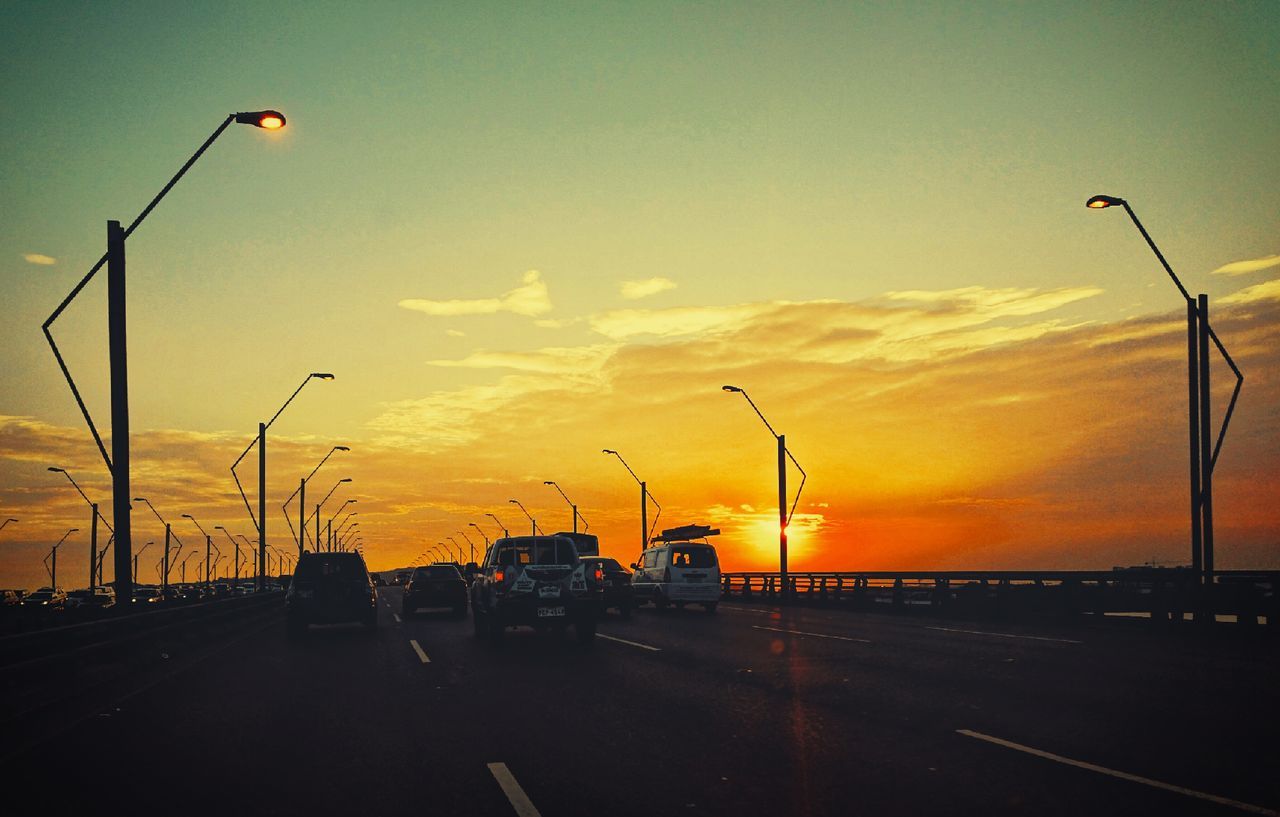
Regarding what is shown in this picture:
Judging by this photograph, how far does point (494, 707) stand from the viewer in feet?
41.2

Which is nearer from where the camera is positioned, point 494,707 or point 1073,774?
point 1073,774

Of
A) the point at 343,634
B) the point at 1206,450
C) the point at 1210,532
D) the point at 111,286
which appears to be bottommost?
the point at 343,634

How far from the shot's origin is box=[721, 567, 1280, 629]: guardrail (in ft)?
73.5

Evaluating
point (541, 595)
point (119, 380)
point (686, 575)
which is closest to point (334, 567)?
point (541, 595)

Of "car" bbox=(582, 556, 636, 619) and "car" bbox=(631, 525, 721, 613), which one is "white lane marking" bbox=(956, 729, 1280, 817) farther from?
"car" bbox=(631, 525, 721, 613)

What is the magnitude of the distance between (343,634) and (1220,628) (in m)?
21.0

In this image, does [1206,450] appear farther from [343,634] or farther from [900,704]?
[343,634]

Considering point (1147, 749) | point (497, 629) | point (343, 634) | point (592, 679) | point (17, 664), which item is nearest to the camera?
point (1147, 749)

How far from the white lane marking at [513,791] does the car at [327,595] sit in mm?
18964

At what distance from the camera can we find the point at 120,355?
701 inches

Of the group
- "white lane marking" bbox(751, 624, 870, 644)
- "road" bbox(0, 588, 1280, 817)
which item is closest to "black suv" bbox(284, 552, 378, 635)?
"road" bbox(0, 588, 1280, 817)

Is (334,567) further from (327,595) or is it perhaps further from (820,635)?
(820,635)

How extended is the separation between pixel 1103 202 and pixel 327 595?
2095 centimetres

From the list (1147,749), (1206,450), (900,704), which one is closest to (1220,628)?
(1206,450)
